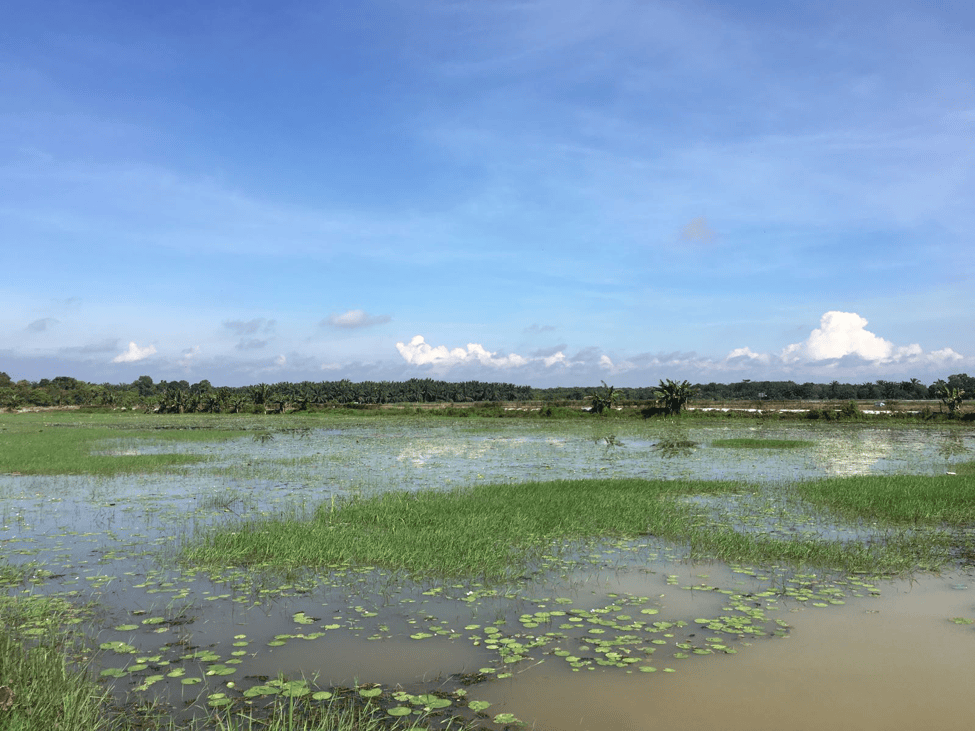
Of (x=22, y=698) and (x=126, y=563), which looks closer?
(x=22, y=698)

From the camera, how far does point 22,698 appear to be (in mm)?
4598

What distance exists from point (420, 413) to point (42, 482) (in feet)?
154

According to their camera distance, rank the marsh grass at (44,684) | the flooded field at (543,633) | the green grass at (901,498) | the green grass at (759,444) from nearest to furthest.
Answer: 1. the marsh grass at (44,684)
2. the flooded field at (543,633)
3. the green grass at (901,498)
4. the green grass at (759,444)

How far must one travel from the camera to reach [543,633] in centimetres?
662

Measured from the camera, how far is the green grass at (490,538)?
30.4 ft

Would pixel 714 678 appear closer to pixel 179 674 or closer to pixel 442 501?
pixel 179 674

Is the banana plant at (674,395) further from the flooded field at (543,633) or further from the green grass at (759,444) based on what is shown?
the flooded field at (543,633)

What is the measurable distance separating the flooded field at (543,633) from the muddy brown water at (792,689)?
0.8 inches

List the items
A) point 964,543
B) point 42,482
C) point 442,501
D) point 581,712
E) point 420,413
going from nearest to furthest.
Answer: point 581,712 → point 964,543 → point 442,501 → point 42,482 → point 420,413

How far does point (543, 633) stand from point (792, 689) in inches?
92.1

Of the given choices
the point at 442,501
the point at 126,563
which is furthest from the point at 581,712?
the point at 442,501

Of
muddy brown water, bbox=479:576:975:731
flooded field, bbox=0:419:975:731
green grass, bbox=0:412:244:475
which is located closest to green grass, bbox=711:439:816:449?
flooded field, bbox=0:419:975:731

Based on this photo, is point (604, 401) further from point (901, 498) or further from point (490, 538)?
point (490, 538)

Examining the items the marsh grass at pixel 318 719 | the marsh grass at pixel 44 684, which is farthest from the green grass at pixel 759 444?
the marsh grass at pixel 44 684
